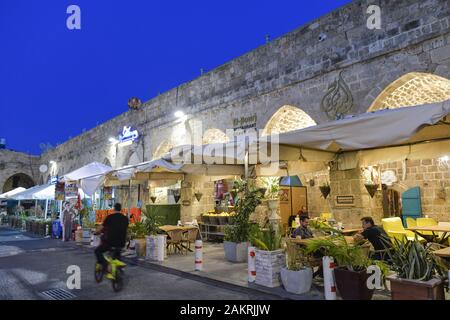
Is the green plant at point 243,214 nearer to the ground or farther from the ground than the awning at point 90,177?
nearer to the ground

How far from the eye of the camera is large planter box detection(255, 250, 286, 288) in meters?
5.28

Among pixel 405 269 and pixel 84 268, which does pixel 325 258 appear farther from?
pixel 84 268

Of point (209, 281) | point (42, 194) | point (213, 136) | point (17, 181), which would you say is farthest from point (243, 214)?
point (17, 181)

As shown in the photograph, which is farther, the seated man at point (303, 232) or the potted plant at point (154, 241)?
the potted plant at point (154, 241)

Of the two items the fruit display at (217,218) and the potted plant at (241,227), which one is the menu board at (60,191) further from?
the potted plant at (241,227)

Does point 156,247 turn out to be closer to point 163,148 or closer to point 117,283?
point 117,283

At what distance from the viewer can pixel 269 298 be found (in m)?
4.92

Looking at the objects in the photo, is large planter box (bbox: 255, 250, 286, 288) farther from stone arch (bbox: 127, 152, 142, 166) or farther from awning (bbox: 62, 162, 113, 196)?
stone arch (bbox: 127, 152, 142, 166)

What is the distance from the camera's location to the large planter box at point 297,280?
4906mm

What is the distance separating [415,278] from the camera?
3805 millimetres

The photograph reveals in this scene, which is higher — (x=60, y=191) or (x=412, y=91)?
(x=412, y=91)

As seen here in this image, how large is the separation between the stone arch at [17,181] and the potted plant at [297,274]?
1447 inches

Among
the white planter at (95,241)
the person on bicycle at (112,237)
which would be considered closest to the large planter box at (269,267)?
the person on bicycle at (112,237)

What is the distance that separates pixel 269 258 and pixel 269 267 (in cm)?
13
